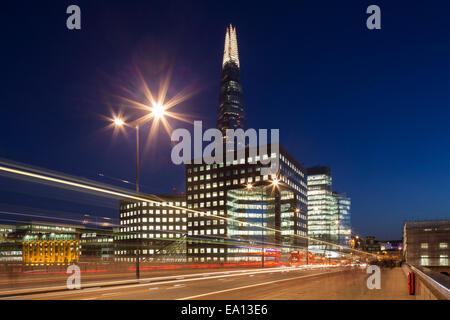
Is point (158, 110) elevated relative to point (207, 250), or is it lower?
elevated

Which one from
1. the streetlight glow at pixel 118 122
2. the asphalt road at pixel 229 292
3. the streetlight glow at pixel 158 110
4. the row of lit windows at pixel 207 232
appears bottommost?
the row of lit windows at pixel 207 232

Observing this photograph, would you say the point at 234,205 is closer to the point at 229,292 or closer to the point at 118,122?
the point at 118,122

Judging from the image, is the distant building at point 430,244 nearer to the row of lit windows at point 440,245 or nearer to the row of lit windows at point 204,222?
the row of lit windows at point 440,245

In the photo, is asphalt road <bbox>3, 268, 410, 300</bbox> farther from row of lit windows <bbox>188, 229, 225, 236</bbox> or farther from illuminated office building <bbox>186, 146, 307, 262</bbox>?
row of lit windows <bbox>188, 229, 225, 236</bbox>

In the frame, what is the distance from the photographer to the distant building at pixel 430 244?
9700 cm

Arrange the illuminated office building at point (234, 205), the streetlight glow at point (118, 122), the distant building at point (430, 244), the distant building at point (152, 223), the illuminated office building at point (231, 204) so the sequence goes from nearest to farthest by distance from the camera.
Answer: the streetlight glow at point (118, 122)
the distant building at point (430, 244)
the illuminated office building at point (234, 205)
the illuminated office building at point (231, 204)
the distant building at point (152, 223)

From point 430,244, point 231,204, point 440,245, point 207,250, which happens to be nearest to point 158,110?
point 430,244

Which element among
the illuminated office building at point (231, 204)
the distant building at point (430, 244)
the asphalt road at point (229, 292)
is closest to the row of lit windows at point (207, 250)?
the illuminated office building at point (231, 204)

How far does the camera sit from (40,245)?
48.5 m

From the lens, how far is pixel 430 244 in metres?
99.1

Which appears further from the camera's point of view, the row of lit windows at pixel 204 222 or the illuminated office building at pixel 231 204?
the row of lit windows at pixel 204 222

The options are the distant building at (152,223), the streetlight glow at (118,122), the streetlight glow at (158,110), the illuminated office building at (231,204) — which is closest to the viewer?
the streetlight glow at (118,122)
